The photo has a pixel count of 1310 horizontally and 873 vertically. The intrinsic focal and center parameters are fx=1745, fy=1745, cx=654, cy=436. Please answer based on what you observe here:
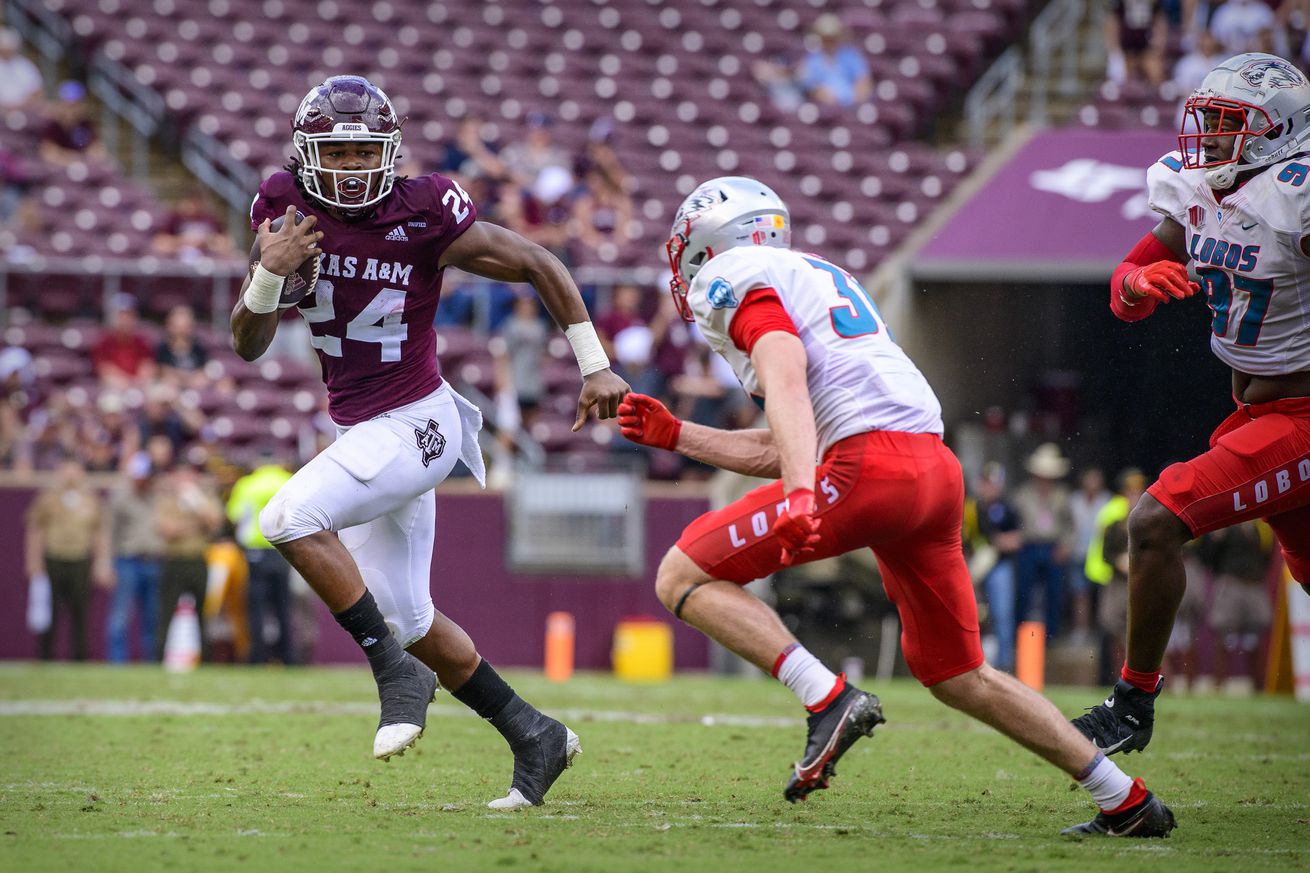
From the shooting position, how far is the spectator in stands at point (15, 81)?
1736cm

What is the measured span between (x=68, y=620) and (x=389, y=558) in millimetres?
9906

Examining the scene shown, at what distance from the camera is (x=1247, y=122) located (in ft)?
18.0

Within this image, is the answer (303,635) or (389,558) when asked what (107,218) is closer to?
(303,635)

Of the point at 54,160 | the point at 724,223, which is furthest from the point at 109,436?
the point at 724,223

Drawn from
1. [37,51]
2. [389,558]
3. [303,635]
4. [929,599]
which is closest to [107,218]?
[37,51]

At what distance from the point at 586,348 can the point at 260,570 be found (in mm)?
8649

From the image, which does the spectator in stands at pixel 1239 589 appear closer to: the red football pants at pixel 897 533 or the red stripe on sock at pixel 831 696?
the red football pants at pixel 897 533

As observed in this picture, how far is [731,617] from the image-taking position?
4938 mm

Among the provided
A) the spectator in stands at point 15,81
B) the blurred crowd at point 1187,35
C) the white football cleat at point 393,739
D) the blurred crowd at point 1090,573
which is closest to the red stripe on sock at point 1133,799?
the white football cleat at point 393,739

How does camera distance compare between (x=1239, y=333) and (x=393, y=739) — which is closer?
(x=393, y=739)

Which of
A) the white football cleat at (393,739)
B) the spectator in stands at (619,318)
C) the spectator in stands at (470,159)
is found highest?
the spectator in stands at (470,159)

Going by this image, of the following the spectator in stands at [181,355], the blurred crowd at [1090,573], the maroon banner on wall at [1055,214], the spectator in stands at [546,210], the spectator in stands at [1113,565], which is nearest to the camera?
the spectator in stands at [1113,565]

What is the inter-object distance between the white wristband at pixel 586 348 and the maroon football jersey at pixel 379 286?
477mm

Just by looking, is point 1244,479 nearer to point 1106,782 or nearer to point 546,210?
point 1106,782
